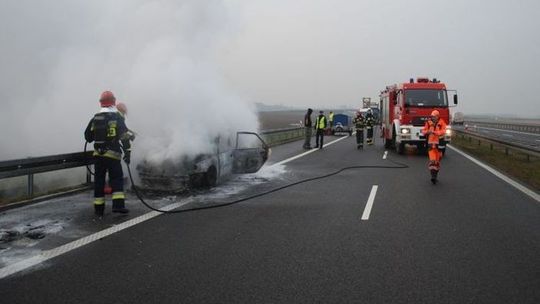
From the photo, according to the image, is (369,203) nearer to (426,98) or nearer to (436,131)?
(436,131)

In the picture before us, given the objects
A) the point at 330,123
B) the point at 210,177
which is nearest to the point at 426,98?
the point at 210,177

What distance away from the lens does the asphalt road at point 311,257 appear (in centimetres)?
421

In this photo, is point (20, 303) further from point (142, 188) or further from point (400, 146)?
point (400, 146)

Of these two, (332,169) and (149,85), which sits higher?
(149,85)

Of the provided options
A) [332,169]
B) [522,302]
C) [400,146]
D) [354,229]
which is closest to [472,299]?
[522,302]

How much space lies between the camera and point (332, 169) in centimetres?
1395

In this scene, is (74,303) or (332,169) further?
(332,169)

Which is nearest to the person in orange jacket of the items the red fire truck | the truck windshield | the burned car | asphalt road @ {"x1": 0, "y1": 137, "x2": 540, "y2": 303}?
asphalt road @ {"x1": 0, "y1": 137, "x2": 540, "y2": 303}

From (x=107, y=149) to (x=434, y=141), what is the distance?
746 centimetres

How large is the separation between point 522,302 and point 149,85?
739cm

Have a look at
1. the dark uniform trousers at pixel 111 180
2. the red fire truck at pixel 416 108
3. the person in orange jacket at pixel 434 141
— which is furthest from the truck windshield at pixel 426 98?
the dark uniform trousers at pixel 111 180

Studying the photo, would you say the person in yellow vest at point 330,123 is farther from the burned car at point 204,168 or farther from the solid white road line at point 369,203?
the solid white road line at point 369,203

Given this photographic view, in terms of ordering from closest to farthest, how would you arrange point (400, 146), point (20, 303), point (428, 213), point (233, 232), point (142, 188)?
point (20, 303) → point (233, 232) → point (428, 213) → point (142, 188) → point (400, 146)

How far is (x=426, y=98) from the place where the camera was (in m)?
19.4
